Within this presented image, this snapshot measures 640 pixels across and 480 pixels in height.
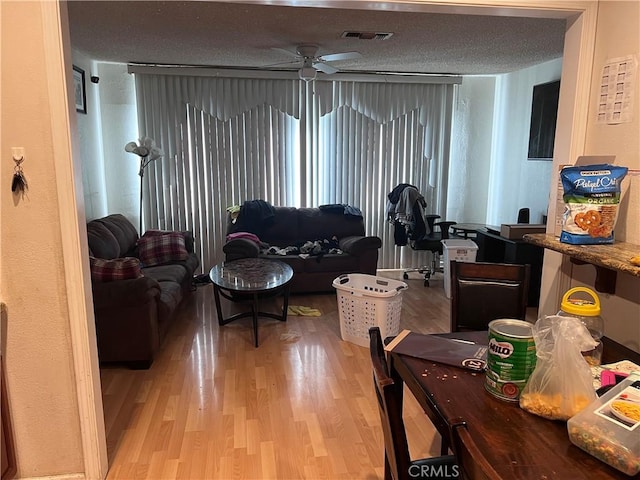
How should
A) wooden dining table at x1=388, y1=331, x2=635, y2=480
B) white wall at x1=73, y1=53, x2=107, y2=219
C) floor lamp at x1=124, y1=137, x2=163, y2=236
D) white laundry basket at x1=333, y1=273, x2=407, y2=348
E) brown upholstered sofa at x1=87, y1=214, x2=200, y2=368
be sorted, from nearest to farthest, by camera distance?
wooden dining table at x1=388, y1=331, x2=635, y2=480 → brown upholstered sofa at x1=87, y1=214, x2=200, y2=368 → white laundry basket at x1=333, y1=273, x2=407, y2=348 → white wall at x1=73, y1=53, x2=107, y2=219 → floor lamp at x1=124, y1=137, x2=163, y2=236

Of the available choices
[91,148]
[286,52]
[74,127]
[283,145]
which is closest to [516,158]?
[283,145]

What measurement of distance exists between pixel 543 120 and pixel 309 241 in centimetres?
273

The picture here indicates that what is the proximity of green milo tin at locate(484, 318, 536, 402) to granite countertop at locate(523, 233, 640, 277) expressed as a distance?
390 millimetres

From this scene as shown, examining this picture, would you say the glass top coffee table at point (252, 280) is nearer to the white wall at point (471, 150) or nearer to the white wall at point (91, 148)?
the white wall at point (91, 148)

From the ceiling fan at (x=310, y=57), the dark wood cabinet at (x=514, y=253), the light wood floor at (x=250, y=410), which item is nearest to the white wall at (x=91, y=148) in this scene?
the light wood floor at (x=250, y=410)

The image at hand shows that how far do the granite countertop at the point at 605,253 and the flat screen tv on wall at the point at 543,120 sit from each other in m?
3.15

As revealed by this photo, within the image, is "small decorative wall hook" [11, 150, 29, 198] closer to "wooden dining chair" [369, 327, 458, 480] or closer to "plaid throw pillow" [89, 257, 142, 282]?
"plaid throw pillow" [89, 257, 142, 282]

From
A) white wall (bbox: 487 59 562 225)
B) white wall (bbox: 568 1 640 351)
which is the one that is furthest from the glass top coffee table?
white wall (bbox: 487 59 562 225)

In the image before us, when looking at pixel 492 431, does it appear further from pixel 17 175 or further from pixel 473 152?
pixel 473 152

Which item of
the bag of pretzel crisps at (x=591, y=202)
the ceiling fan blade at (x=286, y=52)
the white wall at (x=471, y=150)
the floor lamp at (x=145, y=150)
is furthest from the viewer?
the white wall at (x=471, y=150)

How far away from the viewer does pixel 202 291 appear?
512cm

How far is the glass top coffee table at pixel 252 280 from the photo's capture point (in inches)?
139

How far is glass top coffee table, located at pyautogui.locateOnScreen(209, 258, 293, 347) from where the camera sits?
3.54 m

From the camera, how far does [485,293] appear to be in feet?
6.97
